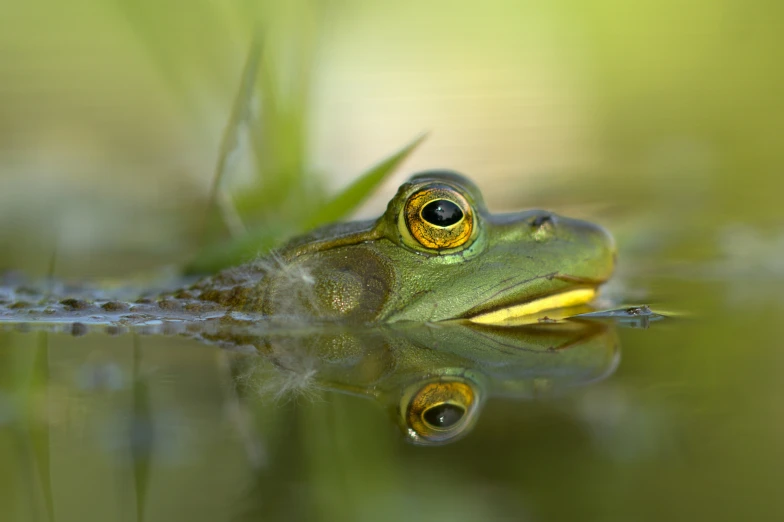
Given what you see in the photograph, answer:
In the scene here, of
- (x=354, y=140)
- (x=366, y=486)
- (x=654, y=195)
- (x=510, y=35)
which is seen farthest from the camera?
(x=510, y=35)

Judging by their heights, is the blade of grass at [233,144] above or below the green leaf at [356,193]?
above

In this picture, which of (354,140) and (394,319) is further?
(354,140)

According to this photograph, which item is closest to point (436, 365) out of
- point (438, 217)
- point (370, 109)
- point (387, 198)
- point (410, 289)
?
point (410, 289)

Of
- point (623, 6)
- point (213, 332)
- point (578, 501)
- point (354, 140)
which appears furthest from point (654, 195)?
point (578, 501)

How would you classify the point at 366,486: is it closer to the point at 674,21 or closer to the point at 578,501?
the point at 578,501

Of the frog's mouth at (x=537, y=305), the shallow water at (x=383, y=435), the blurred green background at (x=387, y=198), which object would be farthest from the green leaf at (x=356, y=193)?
the shallow water at (x=383, y=435)

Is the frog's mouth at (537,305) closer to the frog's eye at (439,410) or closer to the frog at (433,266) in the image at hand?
the frog at (433,266)

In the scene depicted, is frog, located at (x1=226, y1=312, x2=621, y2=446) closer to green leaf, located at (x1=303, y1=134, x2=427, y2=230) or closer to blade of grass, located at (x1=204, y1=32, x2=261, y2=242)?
green leaf, located at (x1=303, y1=134, x2=427, y2=230)

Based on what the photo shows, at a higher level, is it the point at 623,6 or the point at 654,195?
the point at 623,6
